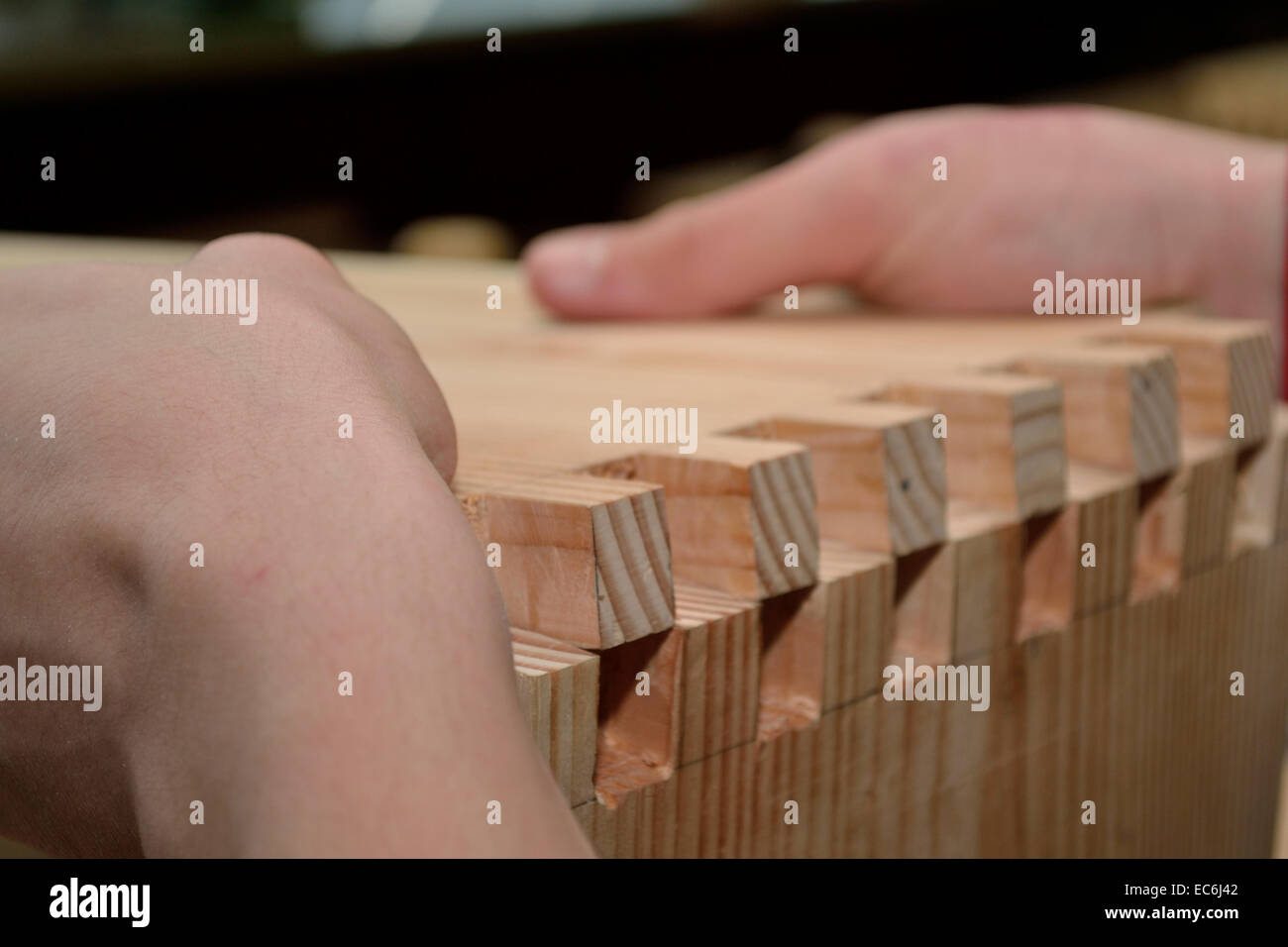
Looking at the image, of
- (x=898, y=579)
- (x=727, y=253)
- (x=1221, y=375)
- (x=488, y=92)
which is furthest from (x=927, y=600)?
(x=488, y=92)

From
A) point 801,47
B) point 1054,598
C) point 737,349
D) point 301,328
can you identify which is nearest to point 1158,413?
point 1054,598

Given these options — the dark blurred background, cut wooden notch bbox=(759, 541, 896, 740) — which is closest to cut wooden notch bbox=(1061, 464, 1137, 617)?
cut wooden notch bbox=(759, 541, 896, 740)

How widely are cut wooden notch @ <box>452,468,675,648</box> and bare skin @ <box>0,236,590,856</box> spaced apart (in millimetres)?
47

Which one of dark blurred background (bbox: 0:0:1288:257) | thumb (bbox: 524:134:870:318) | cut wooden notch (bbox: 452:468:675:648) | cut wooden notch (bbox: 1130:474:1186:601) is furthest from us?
dark blurred background (bbox: 0:0:1288:257)

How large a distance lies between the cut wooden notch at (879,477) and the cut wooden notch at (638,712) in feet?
0.36

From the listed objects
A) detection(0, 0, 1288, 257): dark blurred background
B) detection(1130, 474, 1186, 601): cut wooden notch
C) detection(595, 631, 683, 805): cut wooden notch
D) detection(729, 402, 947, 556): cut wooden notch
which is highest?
detection(0, 0, 1288, 257): dark blurred background

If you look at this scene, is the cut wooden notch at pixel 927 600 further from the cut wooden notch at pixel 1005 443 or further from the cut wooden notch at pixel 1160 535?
the cut wooden notch at pixel 1160 535

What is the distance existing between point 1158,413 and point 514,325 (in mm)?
421

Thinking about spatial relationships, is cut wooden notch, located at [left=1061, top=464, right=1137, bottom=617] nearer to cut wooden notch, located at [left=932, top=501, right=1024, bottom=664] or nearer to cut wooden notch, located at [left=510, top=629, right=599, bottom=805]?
cut wooden notch, located at [left=932, top=501, right=1024, bottom=664]

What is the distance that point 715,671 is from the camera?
44 centimetres

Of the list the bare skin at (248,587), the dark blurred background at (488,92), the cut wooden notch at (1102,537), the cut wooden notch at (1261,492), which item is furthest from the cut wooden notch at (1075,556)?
the dark blurred background at (488,92)

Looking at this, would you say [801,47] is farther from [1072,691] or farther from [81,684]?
[81,684]

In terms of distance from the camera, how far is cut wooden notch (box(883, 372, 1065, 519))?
553 millimetres

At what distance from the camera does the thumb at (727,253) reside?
92 centimetres
